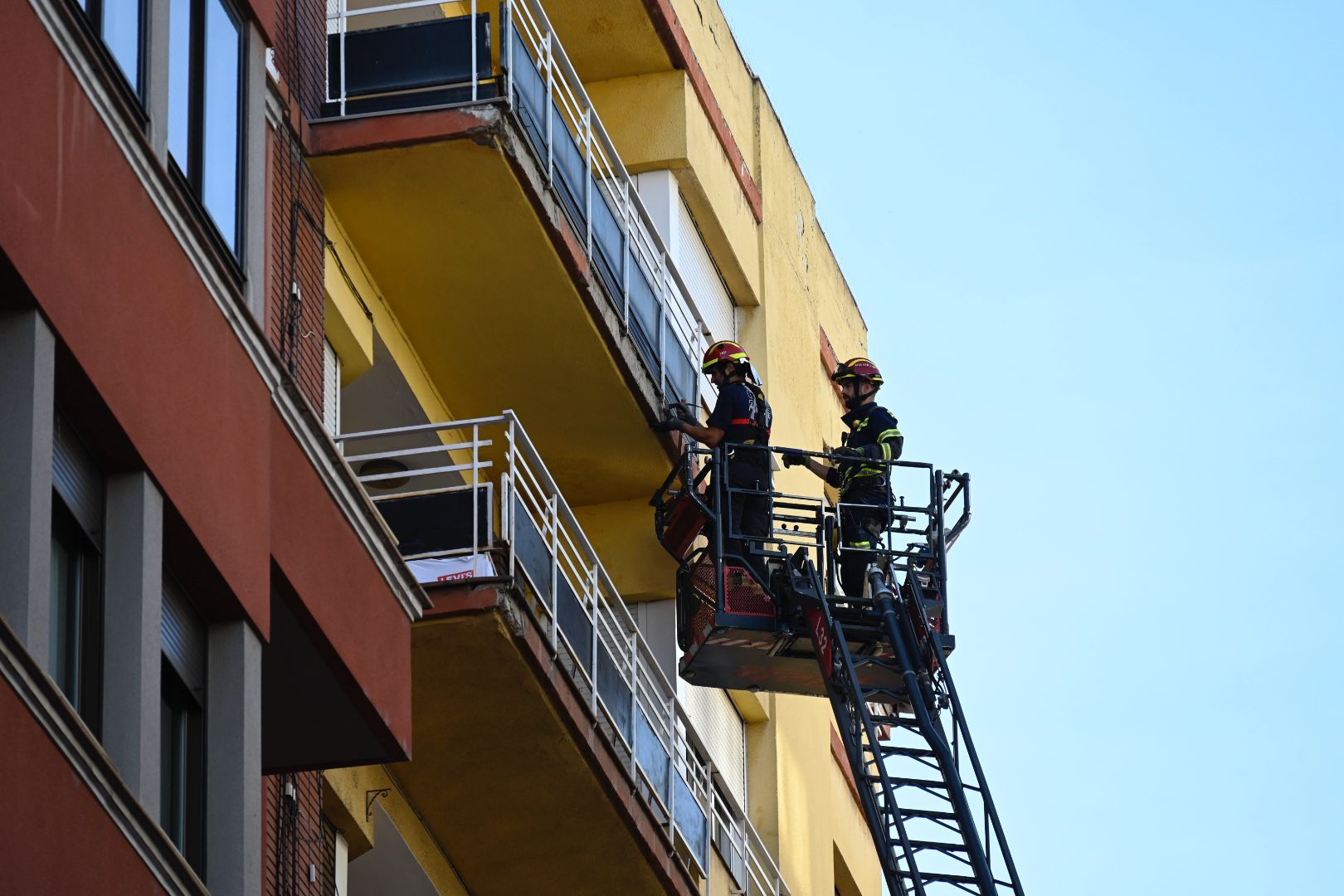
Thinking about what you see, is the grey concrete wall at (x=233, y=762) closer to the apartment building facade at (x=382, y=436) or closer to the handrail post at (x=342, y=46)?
the apartment building facade at (x=382, y=436)

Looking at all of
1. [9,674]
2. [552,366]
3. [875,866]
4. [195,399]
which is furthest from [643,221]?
[9,674]

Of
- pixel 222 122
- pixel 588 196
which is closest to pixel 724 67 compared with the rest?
pixel 588 196

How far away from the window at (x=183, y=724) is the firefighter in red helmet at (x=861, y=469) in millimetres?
9791

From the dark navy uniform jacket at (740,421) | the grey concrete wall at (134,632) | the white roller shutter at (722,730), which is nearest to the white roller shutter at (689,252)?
the dark navy uniform jacket at (740,421)

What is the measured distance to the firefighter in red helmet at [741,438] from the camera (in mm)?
20719

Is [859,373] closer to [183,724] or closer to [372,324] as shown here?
[372,324]

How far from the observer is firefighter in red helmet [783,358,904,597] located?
20.9m

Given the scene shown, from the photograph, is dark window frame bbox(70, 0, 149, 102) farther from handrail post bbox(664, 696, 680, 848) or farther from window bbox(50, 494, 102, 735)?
handrail post bbox(664, 696, 680, 848)

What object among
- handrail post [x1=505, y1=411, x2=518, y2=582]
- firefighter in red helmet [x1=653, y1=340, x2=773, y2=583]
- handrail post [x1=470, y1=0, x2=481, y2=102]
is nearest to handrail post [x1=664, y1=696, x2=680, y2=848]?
firefighter in red helmet [x1=653, y1=340, x2=773, y2=583]

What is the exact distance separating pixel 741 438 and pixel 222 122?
9034mm

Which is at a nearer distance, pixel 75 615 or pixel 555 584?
pixel 75 615

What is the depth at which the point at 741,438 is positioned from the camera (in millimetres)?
20938

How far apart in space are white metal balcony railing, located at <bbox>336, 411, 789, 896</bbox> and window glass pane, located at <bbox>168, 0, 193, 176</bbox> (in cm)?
421

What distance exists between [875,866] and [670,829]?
439 inches
